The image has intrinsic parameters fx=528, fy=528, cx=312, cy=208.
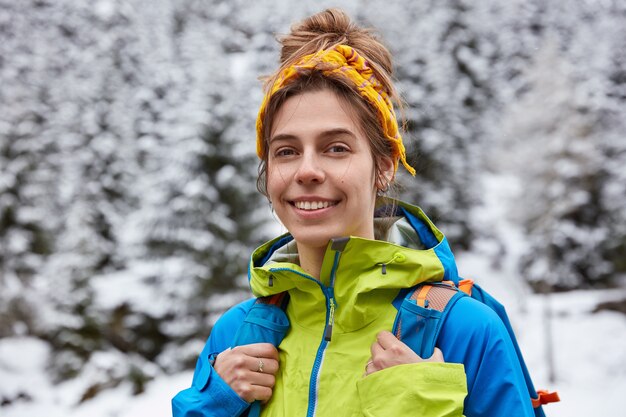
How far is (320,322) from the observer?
6.43 ft

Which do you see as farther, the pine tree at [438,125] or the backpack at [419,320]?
the pine tree at [438,125]

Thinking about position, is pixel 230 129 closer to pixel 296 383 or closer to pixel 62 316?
pixel 62 316

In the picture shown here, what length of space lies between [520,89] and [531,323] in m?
23.5

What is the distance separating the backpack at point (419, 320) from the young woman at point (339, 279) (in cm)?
3

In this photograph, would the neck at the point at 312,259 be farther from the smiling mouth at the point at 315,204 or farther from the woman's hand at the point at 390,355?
the woman's hand at the point at 390,355

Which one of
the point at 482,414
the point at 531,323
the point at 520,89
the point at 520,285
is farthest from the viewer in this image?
the point at 520,89

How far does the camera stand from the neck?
2.04 metres

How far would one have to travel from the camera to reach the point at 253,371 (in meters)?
1.91

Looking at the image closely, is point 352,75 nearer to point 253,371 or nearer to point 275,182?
point 275,182

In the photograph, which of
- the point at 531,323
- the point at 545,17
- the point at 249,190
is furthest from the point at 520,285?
the point at 545,17

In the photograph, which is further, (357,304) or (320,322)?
(320,322)

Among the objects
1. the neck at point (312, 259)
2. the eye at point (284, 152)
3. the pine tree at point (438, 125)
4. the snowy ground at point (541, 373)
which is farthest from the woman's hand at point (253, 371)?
the pine tree at point (438, 125)

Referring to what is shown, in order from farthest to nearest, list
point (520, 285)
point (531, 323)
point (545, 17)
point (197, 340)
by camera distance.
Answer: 1. point (545, 17)
2. point (520, 285)
3. point (531, 323)
4. point (197, 340)

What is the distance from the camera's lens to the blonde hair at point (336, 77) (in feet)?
6.33
